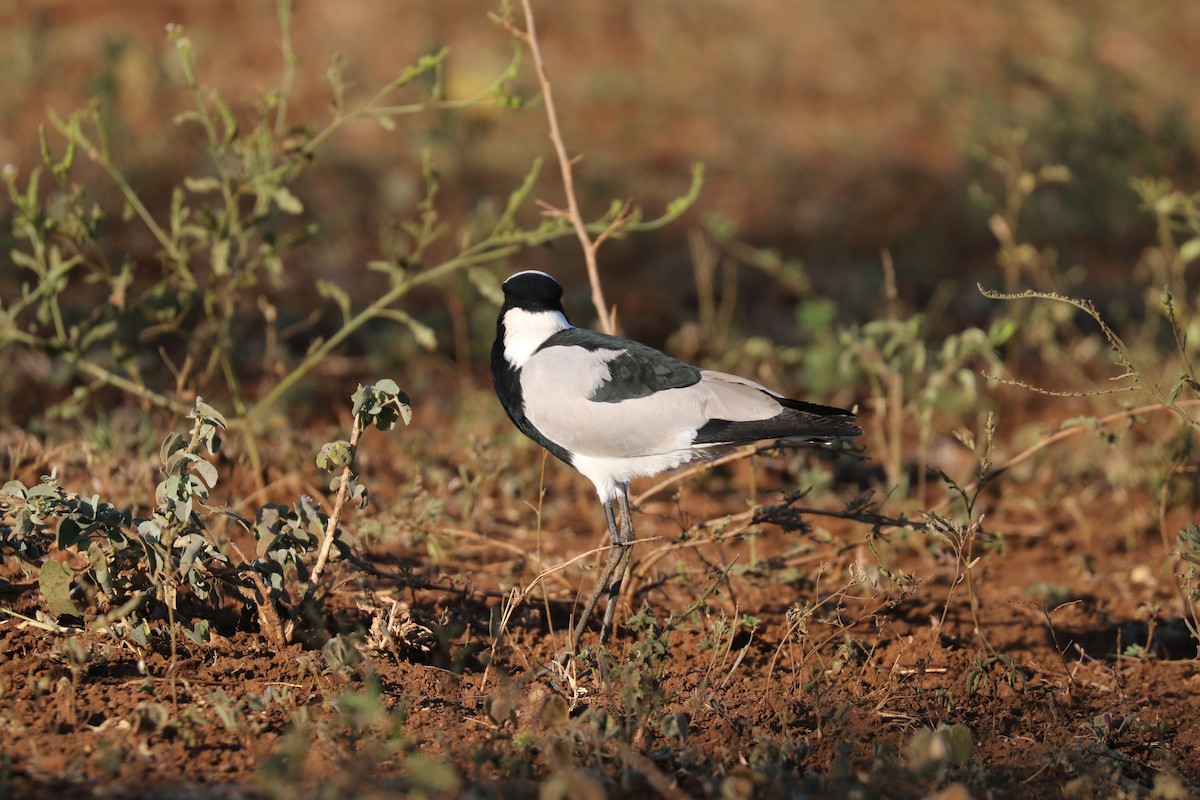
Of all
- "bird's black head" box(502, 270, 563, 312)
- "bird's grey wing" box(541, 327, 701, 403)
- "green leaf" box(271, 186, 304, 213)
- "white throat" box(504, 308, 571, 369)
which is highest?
"green leaf" box(271, 186, 304, 213)

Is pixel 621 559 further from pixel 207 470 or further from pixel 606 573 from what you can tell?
pixel 207 470

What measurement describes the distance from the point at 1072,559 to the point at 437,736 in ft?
8.75

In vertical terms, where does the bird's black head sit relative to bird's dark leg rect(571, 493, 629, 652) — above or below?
above

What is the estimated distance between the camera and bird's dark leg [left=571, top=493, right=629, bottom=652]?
11.5 feet

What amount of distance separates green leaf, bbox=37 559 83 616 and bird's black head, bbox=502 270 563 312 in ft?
4.81

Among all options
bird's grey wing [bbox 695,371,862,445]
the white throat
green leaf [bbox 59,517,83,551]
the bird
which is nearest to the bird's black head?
the white throat

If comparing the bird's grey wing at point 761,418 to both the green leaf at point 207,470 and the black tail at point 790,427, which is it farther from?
the green leaf at point 207,470

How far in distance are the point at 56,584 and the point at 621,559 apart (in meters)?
1.53

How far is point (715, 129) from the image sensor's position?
9031mm

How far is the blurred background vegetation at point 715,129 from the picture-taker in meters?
6.98

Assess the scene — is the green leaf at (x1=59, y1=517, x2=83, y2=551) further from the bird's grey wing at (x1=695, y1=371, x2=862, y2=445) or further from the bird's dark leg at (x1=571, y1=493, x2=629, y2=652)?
the bird's grey wing at (x1=695, y1=371, x2=862, y2=445)

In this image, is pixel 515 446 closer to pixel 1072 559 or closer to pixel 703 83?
pixel 1072 559

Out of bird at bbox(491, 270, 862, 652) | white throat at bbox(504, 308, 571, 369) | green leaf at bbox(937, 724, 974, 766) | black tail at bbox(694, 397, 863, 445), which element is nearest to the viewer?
green leaf at bbox(937, 724, 974, 766)

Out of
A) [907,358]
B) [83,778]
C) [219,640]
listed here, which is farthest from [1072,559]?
[83,778]
